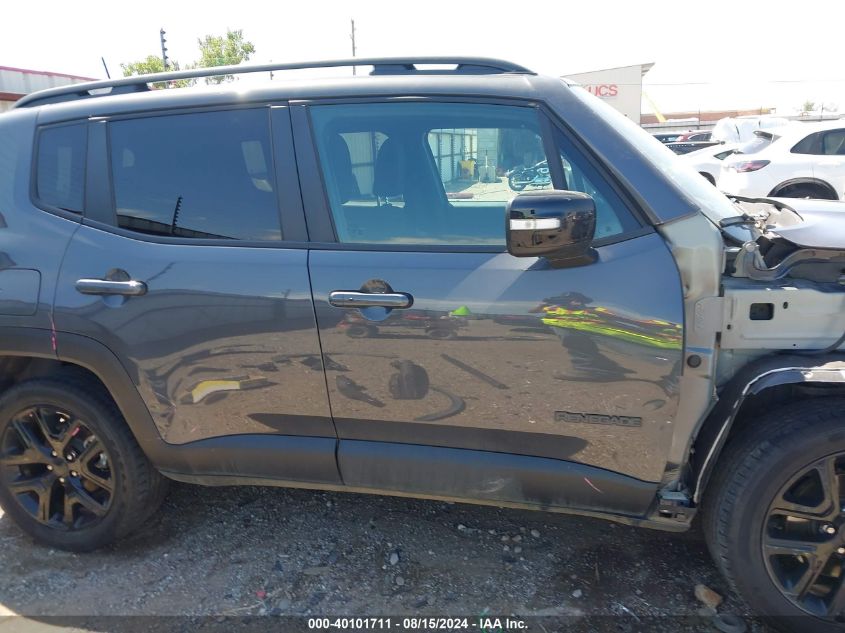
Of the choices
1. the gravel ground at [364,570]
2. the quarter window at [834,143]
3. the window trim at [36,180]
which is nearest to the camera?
the gravel ground at [364,570]

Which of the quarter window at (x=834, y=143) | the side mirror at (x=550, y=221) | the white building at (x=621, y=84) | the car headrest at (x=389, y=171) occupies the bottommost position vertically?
the quarter window at (x=834, y=143)

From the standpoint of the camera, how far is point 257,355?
7.66 ft

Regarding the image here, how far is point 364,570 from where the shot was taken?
104 inches

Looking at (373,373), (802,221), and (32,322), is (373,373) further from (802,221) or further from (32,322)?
(802,221)

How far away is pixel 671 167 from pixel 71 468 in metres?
2.81

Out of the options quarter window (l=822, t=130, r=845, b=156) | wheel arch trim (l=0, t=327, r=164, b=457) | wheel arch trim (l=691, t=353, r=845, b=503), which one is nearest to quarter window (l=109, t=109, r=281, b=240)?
wheel arch trim (l=0, t=327, r=164, b=457)

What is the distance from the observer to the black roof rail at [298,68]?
2379 millimetres

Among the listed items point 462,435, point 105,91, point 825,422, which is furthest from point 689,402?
point 105,91

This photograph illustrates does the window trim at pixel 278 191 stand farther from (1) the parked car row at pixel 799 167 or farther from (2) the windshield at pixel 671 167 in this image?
(1) the parked car row at pixel 799 167

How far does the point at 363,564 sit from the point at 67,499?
Result: 138cm

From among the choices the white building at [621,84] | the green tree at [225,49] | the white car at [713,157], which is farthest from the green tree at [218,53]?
the white car at [713,157]

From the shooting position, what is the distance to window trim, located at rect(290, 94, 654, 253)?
2.12m

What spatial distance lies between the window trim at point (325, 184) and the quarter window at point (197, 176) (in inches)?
5.4

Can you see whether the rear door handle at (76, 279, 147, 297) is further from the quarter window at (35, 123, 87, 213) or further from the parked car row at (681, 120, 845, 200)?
the parked car row at (681, 120, 845, 200)
